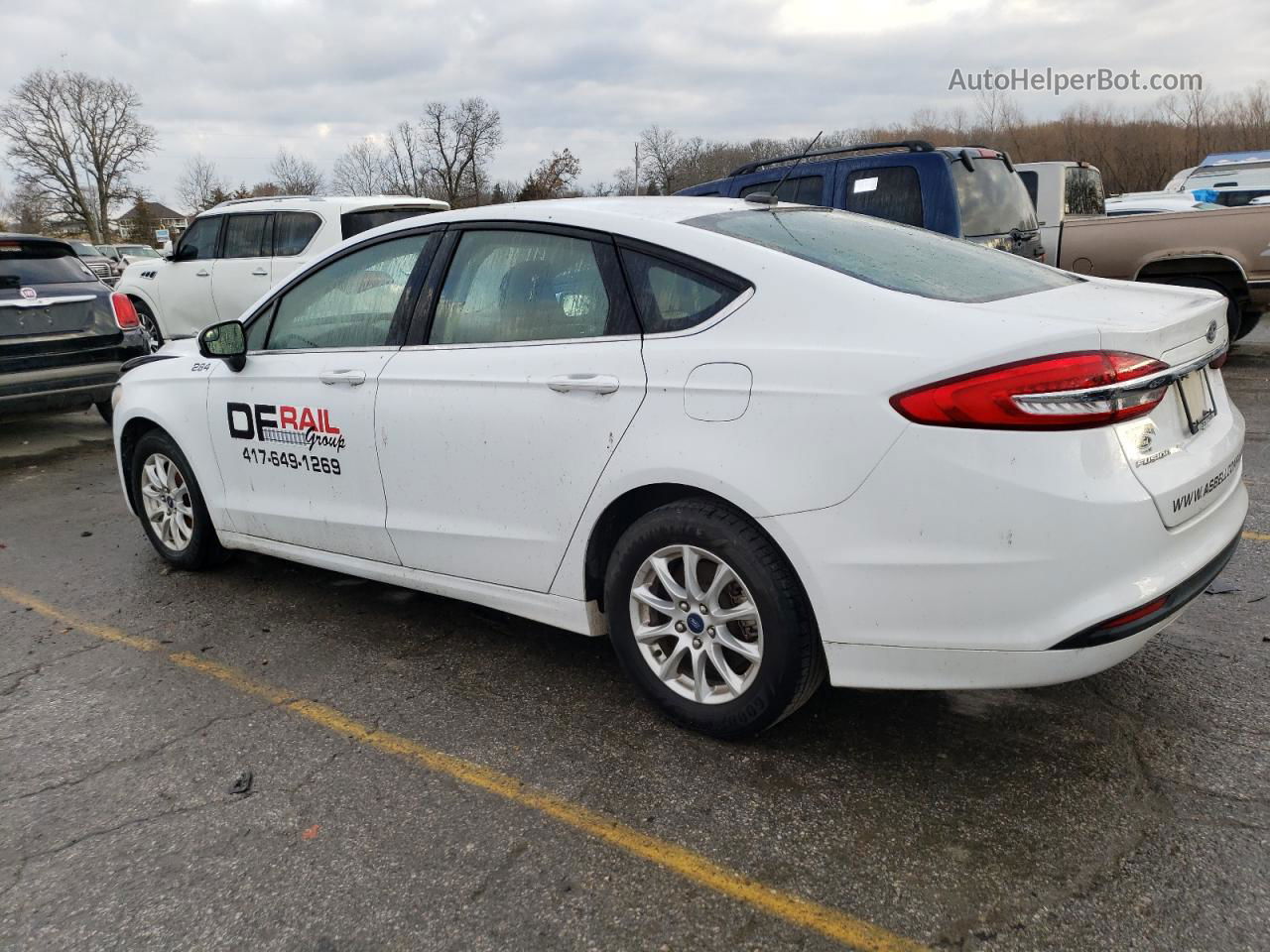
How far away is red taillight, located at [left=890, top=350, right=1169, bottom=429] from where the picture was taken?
7.74 feet

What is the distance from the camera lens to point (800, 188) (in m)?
8.67

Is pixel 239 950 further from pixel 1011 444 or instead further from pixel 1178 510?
pixel 1178 510

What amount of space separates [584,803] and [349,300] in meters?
2.30

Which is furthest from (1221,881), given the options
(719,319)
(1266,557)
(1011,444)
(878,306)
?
(1266,557)

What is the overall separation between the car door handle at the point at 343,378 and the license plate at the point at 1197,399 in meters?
2.74

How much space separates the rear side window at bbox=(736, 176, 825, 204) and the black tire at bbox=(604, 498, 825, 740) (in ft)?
19.5

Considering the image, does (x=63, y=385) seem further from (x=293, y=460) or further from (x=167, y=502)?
(x=293, y=460)

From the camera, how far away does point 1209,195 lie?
17.3 m

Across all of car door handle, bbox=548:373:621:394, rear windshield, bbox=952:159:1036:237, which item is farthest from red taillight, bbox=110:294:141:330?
rear windshield, bbox=952:159:1036:237

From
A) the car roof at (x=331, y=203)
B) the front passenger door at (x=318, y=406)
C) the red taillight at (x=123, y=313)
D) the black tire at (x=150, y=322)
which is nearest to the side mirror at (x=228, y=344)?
the front passenger door at (x=318, y=406)

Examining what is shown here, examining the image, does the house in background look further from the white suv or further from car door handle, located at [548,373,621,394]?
car door handle, located at [548,373,621,394]

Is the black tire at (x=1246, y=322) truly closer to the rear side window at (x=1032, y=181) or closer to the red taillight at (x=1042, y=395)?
the rear side window at (x=1032, y=181)

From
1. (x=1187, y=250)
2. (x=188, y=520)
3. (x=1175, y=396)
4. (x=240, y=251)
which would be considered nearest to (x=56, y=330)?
(x=240, y=251)

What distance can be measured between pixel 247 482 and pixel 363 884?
2.38 metres
